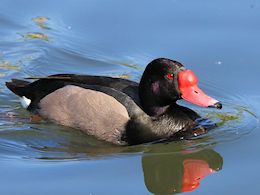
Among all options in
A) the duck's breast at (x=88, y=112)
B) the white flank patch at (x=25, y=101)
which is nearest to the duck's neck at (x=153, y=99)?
the duck's breast at (x=88, y=112)

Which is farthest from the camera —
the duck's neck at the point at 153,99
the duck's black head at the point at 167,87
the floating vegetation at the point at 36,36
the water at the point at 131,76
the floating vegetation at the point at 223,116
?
the floating vegetation at the point at 36,36

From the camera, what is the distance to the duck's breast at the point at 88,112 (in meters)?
8.09

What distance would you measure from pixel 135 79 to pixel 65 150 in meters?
1.98

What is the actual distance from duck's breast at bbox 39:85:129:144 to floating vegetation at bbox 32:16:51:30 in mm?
2054

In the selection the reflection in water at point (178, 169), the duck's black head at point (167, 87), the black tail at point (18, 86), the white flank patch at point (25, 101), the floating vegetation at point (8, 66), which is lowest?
the reflection in water at point (178, 169)

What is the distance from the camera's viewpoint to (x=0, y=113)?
894cm

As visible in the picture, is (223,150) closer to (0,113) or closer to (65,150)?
(65,150)

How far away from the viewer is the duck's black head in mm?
7871

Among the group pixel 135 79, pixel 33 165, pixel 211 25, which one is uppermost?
pixel 211 25

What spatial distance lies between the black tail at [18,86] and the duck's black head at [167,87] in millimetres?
1577

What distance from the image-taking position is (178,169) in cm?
748

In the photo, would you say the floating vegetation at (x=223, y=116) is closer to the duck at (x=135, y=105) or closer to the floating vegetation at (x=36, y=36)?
the duck at (x=135, y=105)

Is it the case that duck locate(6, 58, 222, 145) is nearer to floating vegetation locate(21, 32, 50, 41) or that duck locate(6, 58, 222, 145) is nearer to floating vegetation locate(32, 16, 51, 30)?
floating vegetation locate(21, 32, 50, 41)

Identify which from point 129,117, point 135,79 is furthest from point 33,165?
point 135,79
